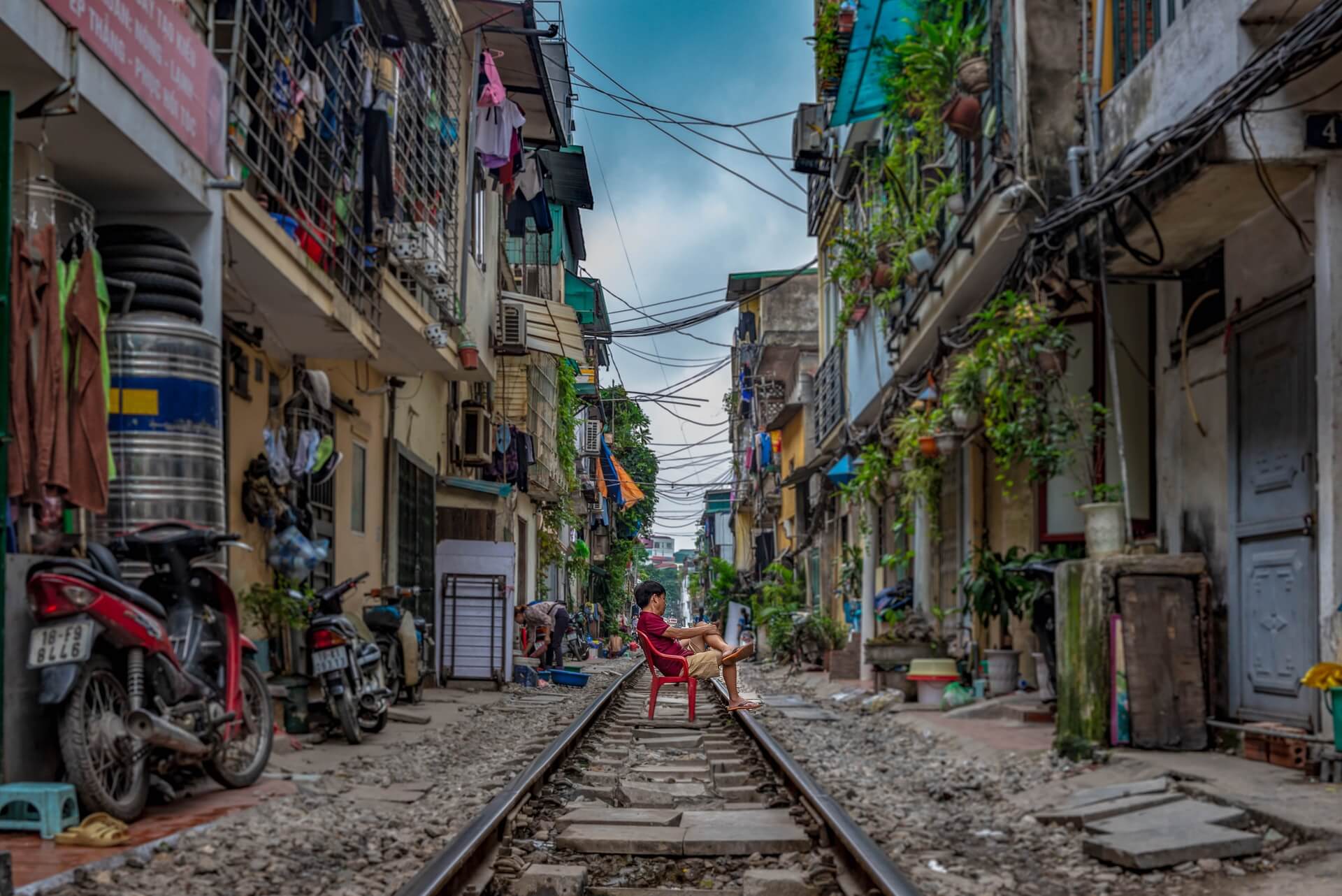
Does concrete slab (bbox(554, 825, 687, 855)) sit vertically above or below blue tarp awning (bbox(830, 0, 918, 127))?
below

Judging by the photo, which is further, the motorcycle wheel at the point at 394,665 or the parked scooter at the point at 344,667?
the motorcycle wheel at the point at 394,665

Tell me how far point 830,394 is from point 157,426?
1966 centimetres

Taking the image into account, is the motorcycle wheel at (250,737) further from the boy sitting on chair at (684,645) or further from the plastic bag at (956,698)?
the plastic bag at (956,698)

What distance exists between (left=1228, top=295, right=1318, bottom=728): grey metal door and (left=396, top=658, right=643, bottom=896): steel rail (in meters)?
4.39

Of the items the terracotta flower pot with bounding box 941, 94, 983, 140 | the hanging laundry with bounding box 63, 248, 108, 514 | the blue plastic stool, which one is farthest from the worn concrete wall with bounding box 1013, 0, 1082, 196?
the blue plastic stool

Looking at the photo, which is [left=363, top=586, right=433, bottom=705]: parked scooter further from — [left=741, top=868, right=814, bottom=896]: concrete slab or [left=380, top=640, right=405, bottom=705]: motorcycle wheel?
[left=741, top=868, right=814, bottom=896]: concrete slab

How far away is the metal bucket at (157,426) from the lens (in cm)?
680

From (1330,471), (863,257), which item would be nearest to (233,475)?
(1330,471)

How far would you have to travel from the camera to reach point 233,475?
9.82m

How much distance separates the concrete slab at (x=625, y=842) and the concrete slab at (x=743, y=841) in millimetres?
53

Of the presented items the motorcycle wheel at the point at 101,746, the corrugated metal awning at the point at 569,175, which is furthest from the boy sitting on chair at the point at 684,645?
the corrugated metal awning at the point at 569,175

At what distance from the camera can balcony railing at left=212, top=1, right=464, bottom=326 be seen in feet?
29.5

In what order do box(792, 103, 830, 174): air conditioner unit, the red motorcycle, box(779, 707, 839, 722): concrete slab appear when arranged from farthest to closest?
box(792, 103, 830, 174): air conditioner unit
box(779, 707, 839, 722): concrete slab
the red motorcycle

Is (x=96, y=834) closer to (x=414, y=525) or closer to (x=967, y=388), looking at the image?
A: (x=967, y=388)
